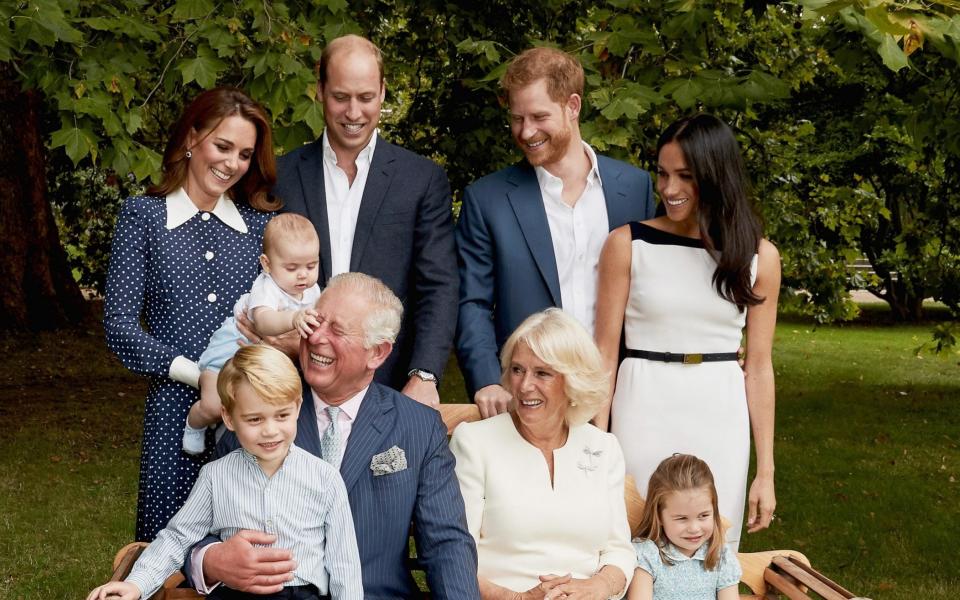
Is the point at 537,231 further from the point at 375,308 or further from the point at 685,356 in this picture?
the point at 375,308

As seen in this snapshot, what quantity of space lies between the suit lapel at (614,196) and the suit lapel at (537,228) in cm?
24

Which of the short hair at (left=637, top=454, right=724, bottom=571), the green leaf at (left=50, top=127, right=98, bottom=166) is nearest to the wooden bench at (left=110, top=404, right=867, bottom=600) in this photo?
the short hair at (left=637, top=454, right=724, bottom=571)

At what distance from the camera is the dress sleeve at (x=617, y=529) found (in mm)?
3232

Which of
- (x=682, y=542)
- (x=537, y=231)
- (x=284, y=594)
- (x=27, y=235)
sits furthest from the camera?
(x=27, y=235)

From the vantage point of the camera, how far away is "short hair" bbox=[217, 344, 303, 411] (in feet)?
8.93

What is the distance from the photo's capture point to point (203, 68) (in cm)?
521

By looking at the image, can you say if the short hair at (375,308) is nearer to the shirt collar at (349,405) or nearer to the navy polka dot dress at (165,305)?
the shirt collar at (349,405)

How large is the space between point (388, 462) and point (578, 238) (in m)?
1.22

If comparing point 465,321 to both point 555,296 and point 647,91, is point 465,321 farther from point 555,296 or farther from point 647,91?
point 647,91

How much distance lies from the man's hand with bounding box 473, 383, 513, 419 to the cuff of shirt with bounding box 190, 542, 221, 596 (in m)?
1.00

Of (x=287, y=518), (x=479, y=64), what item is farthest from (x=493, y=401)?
(x=479, y=64)

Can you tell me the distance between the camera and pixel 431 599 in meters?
3.17

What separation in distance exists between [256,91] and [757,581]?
3.31 meters

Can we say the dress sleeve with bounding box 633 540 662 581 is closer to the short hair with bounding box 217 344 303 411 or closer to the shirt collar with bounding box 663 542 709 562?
the shirt collar with bounding box 663 542 709 562
